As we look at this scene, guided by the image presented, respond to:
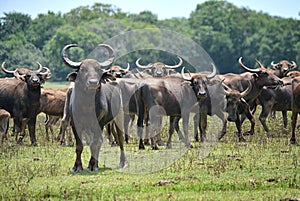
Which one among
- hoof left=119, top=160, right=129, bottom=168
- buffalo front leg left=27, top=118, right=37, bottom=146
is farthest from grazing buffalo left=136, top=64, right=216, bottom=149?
hoof left=119, top=160, right=129, bottom=168

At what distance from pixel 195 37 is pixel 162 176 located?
90.5 m

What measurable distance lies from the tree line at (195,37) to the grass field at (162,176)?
48966 millimetres

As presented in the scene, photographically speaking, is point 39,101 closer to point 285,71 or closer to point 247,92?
point 247,92

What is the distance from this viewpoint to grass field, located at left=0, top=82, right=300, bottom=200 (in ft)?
35.3

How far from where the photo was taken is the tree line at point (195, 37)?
263 ft

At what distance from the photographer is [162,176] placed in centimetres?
1255

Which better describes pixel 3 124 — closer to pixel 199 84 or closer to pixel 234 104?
pixel 199 84

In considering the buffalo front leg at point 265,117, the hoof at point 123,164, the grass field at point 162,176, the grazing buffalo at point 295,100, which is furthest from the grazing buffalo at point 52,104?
the grazing buffalo at point 295,100

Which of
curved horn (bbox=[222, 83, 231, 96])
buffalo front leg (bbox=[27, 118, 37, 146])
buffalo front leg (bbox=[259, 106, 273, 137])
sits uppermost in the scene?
curved horn (bbox=[222, 83, 231, 96])

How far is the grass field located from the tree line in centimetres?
4897

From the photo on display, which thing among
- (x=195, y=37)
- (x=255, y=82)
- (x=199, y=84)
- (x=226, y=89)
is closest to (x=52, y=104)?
(x=199, y=84)

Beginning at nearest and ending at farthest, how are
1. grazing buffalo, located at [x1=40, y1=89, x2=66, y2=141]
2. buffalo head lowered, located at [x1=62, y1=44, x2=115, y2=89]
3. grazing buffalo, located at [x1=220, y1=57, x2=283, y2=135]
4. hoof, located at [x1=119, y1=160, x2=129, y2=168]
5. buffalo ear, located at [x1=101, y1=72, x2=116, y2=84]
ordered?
1. buffalo head lowered, located at [x1=62, y1=44, x2=115, y2=89]
2. buffalo ear, located at [x1=101, y1=72, x2=116, y2=84]
3. hoof, located at [x1=119, y1=160, x2=129, y2=168]
4. grazing buffalo, located at [x1=40, y1=89, x2=66, y2=141]
5. grazing buffalo, located at [x1=220, y1=57, x2=283, y2=135]

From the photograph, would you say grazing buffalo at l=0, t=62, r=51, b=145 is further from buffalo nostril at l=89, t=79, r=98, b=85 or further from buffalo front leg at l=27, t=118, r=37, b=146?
buffalo nostril at l=89, t=79, r=98, b=85

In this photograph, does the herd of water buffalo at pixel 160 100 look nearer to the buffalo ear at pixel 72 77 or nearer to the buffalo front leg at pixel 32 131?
the buffalo front leg at pixel 32 131
